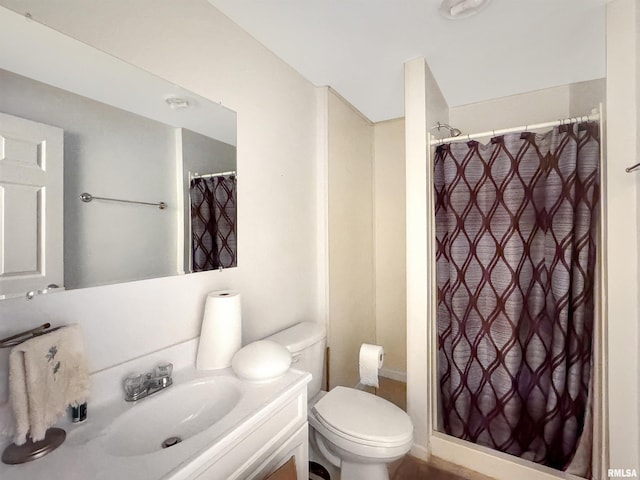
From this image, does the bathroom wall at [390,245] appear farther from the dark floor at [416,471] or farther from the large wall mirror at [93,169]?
the large wall mirror at [93,169]

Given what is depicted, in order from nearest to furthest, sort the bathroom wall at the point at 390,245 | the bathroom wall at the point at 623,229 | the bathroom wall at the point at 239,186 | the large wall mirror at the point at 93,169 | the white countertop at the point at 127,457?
the white countertop at the point at 127,457
the large wall mirror at the point at 93,169
the bathroom wall at the point at 239,186
the bathroom wall at the point at 623,229
the bathroom wall at the point at 390,245

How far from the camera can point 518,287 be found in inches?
63.3

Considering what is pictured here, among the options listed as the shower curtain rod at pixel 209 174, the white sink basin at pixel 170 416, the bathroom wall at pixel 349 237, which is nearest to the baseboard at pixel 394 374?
the bathroom wall at pixel 349 237

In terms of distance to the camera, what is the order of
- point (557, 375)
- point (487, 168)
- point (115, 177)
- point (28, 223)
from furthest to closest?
point (487, 168) → point (557, 375) → point (115, 177) → point (28, 223)

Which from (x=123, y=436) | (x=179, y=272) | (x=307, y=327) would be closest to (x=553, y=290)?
(x=307, y=327)

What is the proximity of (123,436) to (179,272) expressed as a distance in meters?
0.54

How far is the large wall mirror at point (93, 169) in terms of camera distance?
0.77 m

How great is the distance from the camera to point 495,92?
2215mm

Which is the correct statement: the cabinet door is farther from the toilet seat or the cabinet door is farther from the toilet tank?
the toilet seat

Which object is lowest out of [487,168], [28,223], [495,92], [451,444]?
[451,444]

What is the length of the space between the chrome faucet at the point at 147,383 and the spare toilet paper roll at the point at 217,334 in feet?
0.43

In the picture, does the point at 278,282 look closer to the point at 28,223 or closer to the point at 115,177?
the point at 115,177

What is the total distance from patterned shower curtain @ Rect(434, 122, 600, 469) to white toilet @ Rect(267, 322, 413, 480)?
2.05 feet

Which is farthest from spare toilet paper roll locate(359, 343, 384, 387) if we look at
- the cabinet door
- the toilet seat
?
the cabinet door
